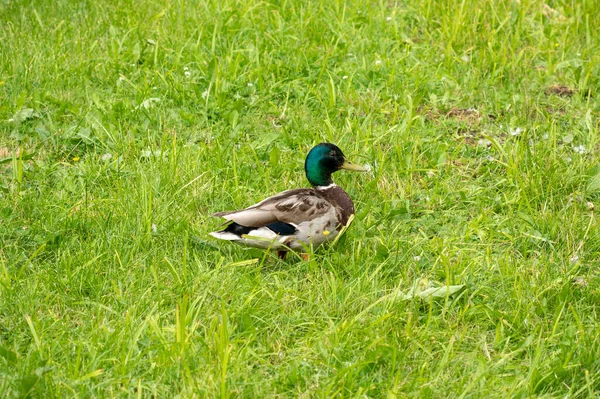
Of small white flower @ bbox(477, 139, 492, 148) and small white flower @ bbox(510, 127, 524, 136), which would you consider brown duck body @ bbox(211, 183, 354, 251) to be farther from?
small white flower @ bbox(510, 127, 524, 136)

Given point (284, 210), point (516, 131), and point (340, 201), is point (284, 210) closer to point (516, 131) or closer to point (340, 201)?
point (340, 201)

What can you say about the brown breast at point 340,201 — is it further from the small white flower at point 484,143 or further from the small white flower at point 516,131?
the small white flower at point 516,131

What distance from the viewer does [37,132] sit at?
5367mm

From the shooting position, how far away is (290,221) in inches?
167

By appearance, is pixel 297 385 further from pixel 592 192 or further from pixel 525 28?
pixel 525 28

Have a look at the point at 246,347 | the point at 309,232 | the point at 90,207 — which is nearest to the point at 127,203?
the point at 90,207

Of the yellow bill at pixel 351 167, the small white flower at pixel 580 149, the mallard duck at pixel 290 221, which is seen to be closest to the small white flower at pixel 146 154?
the mallard duck at pixel 290 221

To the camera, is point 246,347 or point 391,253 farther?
point 391,253

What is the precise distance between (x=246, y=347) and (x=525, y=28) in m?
4.17

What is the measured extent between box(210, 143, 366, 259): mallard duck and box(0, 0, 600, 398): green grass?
123 mm

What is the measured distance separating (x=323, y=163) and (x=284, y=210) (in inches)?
17.8

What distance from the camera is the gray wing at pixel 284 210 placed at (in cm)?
419

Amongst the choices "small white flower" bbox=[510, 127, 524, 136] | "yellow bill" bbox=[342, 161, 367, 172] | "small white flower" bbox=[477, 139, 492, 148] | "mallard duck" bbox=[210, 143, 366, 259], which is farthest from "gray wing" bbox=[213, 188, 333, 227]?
"small white flower" bbox=[510, 127, 524, 136]

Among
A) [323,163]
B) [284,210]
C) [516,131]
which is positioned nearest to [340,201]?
[323,163]
